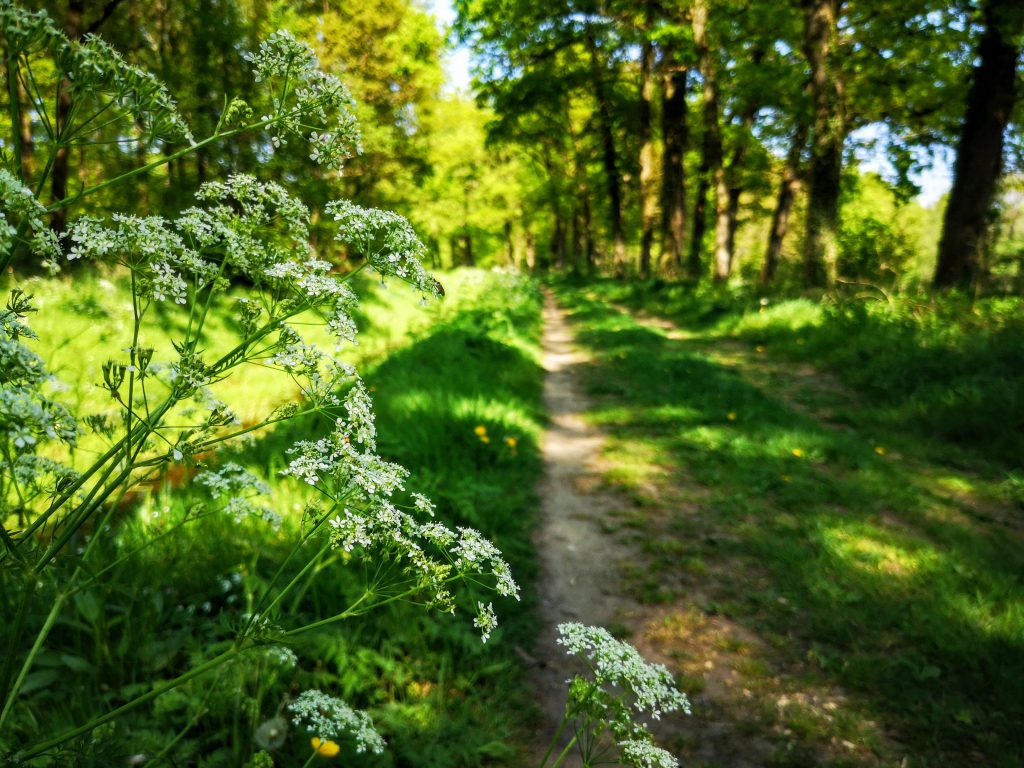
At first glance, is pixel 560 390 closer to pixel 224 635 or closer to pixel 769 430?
pixel 769 430

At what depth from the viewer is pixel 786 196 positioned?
53.9ft

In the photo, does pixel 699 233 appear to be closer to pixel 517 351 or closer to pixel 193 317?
pixel 517 351

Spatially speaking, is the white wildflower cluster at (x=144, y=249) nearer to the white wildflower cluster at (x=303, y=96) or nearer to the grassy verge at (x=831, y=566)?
the white wildflower cluster at (x=303, y=96)

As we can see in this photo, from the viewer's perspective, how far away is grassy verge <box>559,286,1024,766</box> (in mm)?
2990

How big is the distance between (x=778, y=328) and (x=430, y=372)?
8.17 m

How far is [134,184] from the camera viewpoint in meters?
9.27

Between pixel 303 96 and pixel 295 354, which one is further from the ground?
pixel 303 96

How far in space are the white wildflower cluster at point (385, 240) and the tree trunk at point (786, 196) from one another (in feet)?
52.1

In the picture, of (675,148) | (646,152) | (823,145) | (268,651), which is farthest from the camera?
(646,152)

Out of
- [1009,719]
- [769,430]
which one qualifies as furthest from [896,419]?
[1009,719]

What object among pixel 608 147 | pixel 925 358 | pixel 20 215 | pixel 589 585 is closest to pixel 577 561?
pixel 589 585

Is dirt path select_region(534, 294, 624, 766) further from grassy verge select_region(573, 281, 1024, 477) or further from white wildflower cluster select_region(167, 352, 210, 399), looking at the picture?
grassy verge select_region(573, 281, 1024, 477)

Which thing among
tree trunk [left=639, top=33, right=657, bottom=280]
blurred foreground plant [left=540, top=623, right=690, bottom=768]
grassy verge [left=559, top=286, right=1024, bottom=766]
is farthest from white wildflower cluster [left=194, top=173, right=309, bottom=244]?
tree trunk [left=639, top=33, right=657, bottom=280]

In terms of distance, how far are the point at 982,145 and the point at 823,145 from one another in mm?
2984
